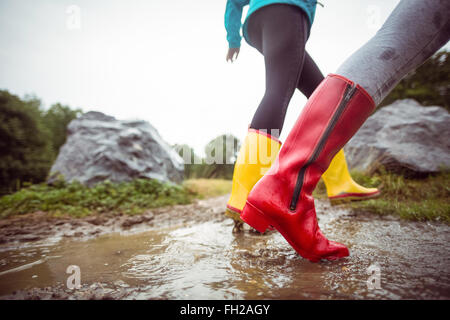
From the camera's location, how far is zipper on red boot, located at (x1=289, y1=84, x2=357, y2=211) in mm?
836

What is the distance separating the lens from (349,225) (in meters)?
1.57

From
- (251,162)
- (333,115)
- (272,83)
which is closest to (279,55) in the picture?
(272,83)

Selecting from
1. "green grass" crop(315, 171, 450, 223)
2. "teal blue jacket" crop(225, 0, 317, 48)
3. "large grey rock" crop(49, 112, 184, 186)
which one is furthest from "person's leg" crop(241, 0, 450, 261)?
"large grey rock" crop(49, 112, 184, 186)

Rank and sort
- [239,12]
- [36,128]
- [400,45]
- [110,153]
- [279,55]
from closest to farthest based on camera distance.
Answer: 1. [400,45]
2. [279,55]
3. [239,12]
4. [110,153]
5. [36,128]

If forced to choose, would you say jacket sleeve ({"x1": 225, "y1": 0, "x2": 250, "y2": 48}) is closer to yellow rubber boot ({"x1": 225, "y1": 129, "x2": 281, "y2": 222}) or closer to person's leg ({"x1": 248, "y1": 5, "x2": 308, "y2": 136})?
person's leg ({"x1": 248, "y1": 5, "x2": 308, "y2": 136})

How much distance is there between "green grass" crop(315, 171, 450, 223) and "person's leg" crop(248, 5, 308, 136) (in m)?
1.34

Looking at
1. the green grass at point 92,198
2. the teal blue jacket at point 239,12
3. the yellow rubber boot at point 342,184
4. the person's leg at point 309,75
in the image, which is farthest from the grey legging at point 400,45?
the green grass at point 92,198

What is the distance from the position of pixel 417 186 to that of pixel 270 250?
92.8 inches

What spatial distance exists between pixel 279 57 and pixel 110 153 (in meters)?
4.11

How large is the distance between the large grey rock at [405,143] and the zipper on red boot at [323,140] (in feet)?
8.71

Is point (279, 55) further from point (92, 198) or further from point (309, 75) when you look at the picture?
point (92, 198)

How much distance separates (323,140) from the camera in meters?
0.86

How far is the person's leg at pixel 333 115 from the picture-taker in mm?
828
